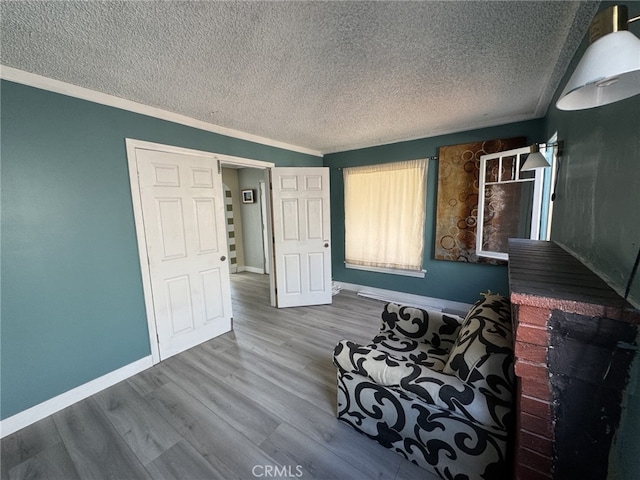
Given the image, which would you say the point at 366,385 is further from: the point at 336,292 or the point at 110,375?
the point at 336,292

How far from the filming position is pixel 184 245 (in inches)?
100

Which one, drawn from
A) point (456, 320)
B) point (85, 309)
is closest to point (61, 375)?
point (85, 309)

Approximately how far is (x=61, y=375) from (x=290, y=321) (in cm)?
209

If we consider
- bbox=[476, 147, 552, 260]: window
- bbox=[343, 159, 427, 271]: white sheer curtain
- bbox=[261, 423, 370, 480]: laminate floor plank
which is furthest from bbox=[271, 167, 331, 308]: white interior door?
bbox=[261, 423, 370, 480]: laminate floor plank

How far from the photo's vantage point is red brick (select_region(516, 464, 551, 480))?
876 mm

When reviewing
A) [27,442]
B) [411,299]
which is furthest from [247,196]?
[27,442]

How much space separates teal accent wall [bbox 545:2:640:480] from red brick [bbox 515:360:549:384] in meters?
0.18

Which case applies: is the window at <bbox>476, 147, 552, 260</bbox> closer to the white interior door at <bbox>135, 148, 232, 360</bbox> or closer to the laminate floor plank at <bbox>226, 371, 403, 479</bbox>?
the laminate floor plank at <bbox>226, 371, 403, 479</bbox>

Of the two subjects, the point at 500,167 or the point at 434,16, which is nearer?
the point at 434,16

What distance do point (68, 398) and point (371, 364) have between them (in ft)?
7.71

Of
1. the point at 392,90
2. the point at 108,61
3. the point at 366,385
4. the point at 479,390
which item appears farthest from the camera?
the point at 392,90

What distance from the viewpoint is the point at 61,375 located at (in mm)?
1849

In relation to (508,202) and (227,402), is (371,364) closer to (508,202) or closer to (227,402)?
(227,402)

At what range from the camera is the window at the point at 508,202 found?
2383 millimetres
